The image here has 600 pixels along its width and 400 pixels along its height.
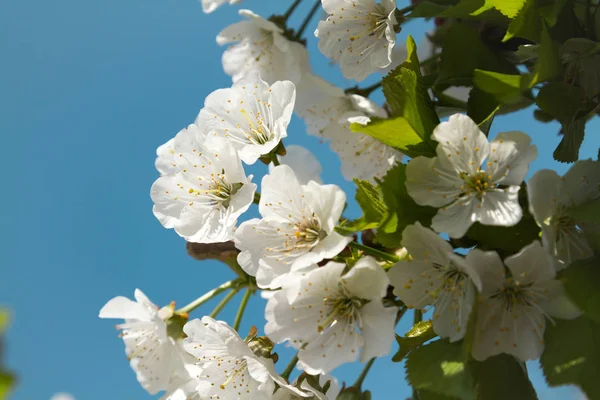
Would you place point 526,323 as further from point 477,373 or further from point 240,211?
point 240,211

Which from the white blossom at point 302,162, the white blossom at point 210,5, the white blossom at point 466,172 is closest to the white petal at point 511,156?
the white blossom at point 466,172

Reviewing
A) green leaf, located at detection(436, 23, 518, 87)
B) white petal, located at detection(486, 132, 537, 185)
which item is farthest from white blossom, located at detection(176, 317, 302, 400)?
green leaf, located at detection(436, 23, 518, 87)

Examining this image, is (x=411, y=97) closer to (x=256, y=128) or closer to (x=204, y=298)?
(x=256, y=128)

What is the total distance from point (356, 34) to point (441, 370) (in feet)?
2.34

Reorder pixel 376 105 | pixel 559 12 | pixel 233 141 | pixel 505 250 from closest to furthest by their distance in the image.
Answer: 1. pixel 505 250
2. pixel 559 12
3. pixel 233 141
4. pixel 376 105

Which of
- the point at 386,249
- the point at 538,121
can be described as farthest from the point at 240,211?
the point at 538,121

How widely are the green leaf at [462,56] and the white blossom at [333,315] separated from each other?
1.59 feet

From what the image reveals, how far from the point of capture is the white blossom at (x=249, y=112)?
105 centimetres

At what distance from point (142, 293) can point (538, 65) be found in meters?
0.84

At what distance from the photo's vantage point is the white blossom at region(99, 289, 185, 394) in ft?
3.91

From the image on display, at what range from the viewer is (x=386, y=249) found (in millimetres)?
885

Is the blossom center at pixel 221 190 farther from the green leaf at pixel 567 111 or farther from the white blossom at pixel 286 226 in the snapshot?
the green leaf at pixel 567 111

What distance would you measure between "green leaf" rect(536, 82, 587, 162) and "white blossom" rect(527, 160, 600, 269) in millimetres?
185

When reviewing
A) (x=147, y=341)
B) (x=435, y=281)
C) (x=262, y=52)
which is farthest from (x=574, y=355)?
(x=262, y=52)
